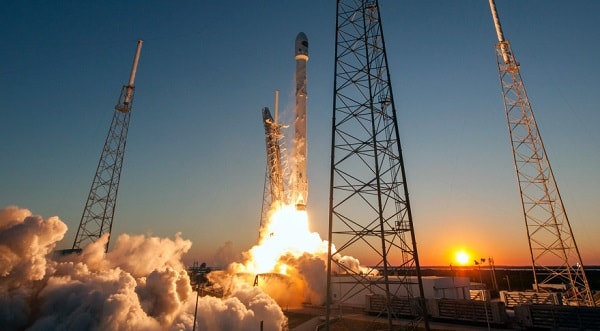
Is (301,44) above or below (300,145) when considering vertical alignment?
above

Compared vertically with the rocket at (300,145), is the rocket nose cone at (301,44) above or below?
above

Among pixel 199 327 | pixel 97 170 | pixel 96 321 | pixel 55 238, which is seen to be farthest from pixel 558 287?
pixel 97 170

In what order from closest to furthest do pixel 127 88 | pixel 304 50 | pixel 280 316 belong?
pixel 280 316, pixel 127 88, pixel 304 50

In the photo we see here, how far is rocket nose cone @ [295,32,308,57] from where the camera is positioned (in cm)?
5162

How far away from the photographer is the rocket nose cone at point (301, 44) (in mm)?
51625

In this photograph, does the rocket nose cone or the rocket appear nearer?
the rocket

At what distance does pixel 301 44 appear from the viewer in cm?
5209

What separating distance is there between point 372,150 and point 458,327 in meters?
19.8

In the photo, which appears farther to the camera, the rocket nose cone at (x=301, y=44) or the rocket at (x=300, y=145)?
the rocket nose cone at (x=301, y=44)

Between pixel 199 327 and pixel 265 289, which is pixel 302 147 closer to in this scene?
pixel 265 289

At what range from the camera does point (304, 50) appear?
170 ft

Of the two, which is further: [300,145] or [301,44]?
[301,44]

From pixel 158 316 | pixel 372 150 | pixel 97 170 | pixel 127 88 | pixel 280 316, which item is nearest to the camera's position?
pixel 372 150

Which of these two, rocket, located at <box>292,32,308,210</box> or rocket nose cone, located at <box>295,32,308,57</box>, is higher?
rocket nose cone, located at <box>295,32,308,57</box>
